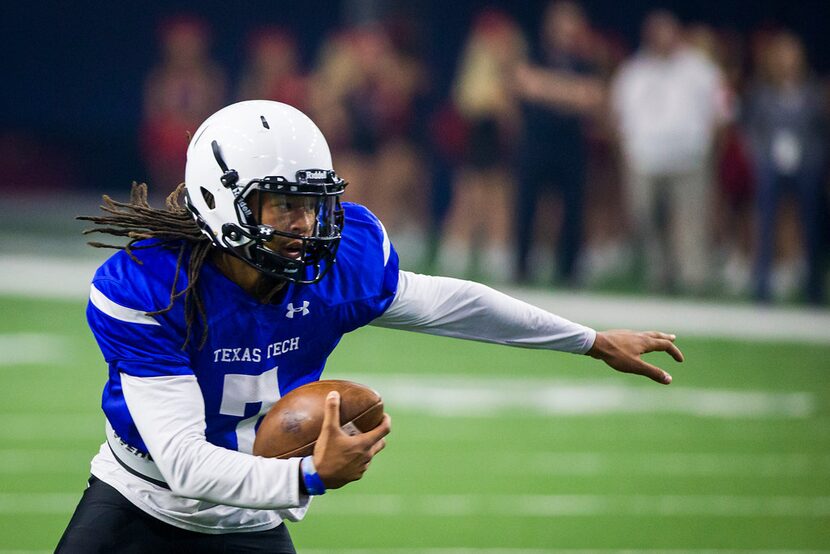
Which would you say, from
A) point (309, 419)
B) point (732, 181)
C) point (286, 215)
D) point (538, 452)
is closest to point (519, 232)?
point (732, 181)

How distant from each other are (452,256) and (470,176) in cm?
89

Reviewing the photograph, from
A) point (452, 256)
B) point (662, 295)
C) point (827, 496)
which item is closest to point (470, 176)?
point (452, 256)

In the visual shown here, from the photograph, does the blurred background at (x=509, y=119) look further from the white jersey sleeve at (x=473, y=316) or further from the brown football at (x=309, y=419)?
the brown football at (x=309, y=419)

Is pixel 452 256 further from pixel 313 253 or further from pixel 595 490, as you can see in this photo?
pixel 313 253

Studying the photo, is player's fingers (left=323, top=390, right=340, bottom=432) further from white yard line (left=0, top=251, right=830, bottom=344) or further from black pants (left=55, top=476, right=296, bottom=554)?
white yard line (left=0, top=251, right=830, bottom=344)

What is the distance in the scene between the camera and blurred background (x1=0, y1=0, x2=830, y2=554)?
5711mm

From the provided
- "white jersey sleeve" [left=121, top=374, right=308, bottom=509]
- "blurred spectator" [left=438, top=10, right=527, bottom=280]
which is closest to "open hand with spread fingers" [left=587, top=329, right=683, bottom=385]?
"white jersey sleeve" [left=121, top=374, right=308, bottom=509]

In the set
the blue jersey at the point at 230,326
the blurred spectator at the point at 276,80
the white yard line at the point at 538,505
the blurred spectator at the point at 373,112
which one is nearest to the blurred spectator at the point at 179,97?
the blurred spectator at the point at 276,80

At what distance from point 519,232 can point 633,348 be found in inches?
290

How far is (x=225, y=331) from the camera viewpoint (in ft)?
10.5

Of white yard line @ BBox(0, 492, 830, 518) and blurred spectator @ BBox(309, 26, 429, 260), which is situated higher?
blurred spectator @ BBox(309, 26, 429, 260)

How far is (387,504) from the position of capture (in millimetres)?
5617

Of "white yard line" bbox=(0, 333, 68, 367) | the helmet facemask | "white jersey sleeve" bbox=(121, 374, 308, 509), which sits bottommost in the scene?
"white yard line" bbox=(0, 333, 68, 367)

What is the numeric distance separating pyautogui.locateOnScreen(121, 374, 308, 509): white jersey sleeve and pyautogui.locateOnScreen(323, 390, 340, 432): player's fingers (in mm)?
103
